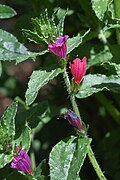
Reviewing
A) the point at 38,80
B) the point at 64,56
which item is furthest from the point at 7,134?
the point at 64,56

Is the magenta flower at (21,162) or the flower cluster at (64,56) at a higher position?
the flower cluster at (64,56)

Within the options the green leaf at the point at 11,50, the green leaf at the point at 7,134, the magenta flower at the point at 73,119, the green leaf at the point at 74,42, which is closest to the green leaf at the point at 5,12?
the green leaf at the point at 11,50

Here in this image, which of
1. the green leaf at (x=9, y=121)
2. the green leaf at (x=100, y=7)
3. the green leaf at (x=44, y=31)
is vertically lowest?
the green leaf at (x=9, y=121)

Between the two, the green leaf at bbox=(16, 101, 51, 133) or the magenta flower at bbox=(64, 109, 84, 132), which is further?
the green leaf at bbox=(16, 101, 51, 133)

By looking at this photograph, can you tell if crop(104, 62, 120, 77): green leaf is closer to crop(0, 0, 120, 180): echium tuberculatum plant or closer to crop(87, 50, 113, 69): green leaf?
crop(0, 0, 120, 180): echium tuberculatum plant

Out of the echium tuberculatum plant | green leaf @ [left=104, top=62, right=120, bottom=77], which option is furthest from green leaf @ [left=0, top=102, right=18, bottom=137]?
green leaf @ [left=104, top=62, right=120, bottom=77]

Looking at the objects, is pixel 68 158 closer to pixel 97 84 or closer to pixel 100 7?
pixel 97 84

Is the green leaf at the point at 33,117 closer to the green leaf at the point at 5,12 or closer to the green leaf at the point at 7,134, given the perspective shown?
the green leaf at the point at 7,134
